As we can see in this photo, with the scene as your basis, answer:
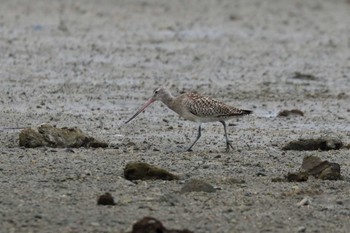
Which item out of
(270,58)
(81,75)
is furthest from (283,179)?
(270,58)

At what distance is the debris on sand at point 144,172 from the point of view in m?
11.1

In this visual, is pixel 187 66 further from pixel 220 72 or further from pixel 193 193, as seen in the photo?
pixel 193 193

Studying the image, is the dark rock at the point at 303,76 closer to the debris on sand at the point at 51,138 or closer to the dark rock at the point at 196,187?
the debris on sand at the point at 51,138

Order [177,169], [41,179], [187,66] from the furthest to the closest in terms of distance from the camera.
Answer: [187,66] < [177,169] < [41,179]

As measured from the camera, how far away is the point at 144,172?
11148 mm

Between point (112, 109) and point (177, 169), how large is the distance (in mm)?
4475

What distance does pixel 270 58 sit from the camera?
22.5 meters

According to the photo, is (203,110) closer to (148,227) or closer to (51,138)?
(51,138)

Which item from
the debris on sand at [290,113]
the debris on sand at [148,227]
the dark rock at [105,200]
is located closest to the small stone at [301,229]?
the debris on sand at [148,227]

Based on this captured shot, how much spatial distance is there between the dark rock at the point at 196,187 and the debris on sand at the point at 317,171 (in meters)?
0.98

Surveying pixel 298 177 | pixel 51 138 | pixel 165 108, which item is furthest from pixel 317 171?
pixel 165 108

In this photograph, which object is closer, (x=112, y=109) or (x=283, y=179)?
(x=283, y=179)

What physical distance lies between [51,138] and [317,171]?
2.70m

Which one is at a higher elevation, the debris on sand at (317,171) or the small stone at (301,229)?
the debris on sand at (317,171)
